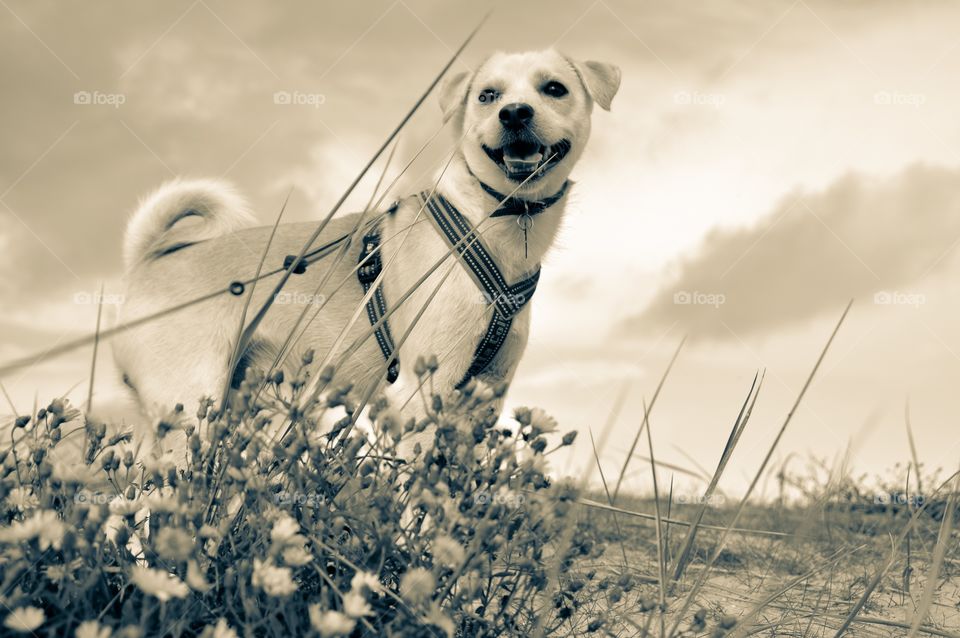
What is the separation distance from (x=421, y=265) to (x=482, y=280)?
0.49 m

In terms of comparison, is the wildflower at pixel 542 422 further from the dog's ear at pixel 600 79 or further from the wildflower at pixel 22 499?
the dog's ear at pixel 600 79

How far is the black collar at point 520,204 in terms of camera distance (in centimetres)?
486

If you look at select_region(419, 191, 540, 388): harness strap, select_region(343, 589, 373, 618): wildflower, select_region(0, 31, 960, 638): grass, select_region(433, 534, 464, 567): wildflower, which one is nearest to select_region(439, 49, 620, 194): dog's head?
select_region(419, 191, 540, 388): harness strap

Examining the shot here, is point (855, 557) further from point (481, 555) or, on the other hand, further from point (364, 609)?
point (364, 609)

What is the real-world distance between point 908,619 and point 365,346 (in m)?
3.24

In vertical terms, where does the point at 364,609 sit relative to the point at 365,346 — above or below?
below

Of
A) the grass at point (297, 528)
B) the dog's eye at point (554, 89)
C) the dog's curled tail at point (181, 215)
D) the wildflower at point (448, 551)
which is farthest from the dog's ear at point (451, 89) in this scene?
the wildflower at point (448, 551)

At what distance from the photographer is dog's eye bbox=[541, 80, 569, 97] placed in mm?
4988

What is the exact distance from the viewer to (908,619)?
12.3 feet

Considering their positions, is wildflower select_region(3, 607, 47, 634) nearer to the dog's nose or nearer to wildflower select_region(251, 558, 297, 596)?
wildflower select_region(251, 558, 297, 596)

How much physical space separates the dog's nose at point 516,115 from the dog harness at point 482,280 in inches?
16.8

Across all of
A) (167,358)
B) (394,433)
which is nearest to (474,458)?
(394,433)

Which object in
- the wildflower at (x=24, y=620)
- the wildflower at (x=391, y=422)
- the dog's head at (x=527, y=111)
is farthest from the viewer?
the dog's head at (x=527, y=111)

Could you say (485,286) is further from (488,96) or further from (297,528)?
(297,528)
